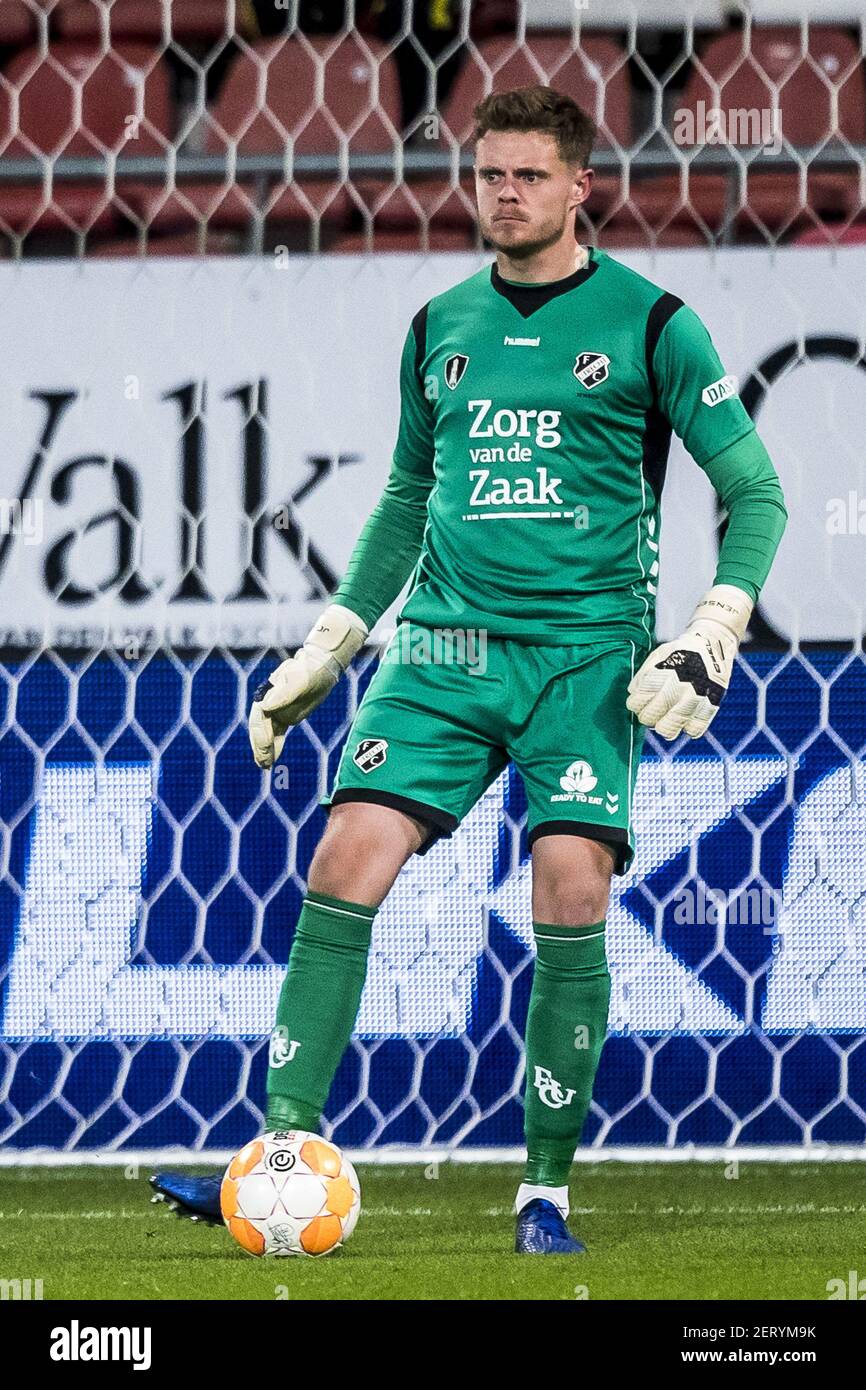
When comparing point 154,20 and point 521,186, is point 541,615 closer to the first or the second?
point 521,186

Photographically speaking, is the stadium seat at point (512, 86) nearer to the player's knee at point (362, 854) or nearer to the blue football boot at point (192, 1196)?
the player's knee at point (362, 854)

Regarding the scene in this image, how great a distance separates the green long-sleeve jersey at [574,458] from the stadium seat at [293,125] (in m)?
0.71

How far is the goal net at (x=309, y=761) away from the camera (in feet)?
8.93

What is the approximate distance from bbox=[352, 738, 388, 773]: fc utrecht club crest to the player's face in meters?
0.53

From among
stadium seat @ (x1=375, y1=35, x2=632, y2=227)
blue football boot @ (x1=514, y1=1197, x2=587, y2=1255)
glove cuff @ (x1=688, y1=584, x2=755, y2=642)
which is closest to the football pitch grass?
blue football boot @ (x1=514, y1=1197, x2=587, y2=1255)

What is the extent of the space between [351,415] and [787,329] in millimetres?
577

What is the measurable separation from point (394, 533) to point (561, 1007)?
1.82 feet

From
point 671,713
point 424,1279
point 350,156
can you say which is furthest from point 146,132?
point 424,1279

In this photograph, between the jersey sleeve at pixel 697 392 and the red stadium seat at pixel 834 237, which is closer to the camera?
the jersey sleeve at pixel 697 392

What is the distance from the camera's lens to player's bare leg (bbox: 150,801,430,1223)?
204 centimetres
